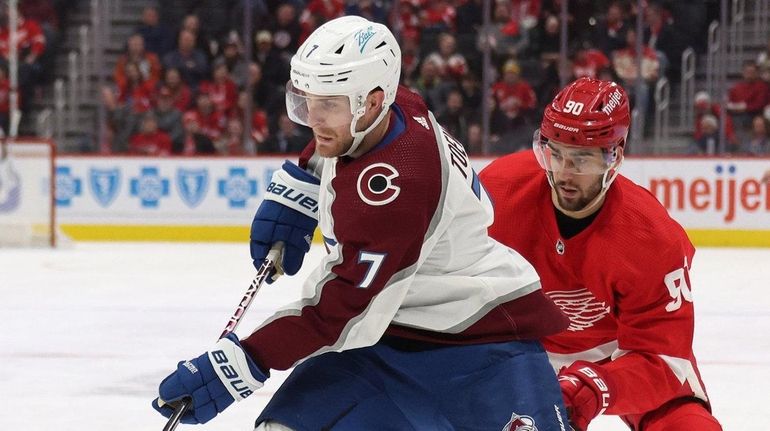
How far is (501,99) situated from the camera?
8.87 metres

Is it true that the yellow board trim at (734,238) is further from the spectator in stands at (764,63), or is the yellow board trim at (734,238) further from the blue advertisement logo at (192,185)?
the blue advertisement logo at (192,185)

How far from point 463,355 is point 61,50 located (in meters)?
8.43

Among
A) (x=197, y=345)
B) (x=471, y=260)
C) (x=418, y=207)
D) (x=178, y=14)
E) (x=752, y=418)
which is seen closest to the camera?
(x=418, y=207)

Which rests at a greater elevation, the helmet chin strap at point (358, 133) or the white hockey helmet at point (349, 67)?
the white hockey helmet at point (349, 67)

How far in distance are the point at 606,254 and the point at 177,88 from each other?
7.09 meters

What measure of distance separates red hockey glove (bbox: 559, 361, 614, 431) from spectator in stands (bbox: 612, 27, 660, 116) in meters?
6.63

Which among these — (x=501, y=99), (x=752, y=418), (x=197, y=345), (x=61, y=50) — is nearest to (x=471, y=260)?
(x=752, y=418)

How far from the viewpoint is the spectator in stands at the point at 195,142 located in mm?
8883

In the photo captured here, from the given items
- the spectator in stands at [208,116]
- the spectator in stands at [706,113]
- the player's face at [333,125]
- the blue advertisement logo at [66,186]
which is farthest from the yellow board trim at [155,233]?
the player's face at [333,125]

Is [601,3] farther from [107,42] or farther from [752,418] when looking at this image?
[752,418]

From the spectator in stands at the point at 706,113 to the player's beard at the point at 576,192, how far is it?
6.30 metres

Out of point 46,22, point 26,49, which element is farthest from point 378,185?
point 46,22

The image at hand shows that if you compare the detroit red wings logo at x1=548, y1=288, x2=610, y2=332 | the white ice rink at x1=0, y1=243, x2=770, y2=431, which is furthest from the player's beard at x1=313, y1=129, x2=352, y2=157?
the white ice rink at x1=0, y1=243, x2=770, y2=431

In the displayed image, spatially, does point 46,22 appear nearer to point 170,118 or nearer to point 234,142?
point 170,118
